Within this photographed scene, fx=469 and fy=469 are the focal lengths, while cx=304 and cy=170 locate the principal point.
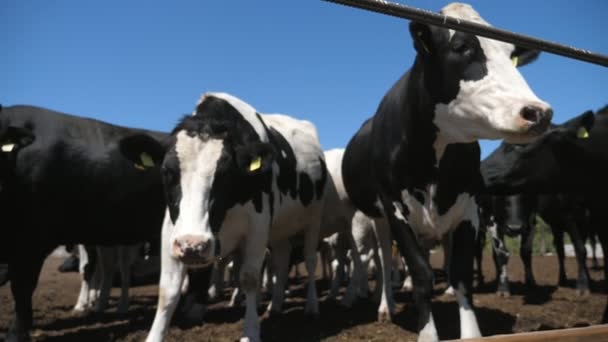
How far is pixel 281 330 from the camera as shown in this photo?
16.3 ft

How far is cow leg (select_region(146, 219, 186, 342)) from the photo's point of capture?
3.76 meters

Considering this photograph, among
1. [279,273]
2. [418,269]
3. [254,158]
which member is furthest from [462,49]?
[279,273]

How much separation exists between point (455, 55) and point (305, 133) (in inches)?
159

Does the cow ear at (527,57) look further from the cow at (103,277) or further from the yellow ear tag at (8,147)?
the cow at (103,277)

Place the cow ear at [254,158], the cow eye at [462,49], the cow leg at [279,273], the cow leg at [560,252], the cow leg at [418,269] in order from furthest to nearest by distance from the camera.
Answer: the cow leg at [560,252], the cow leg at [279,273], the cow ear at [254,158], the cow leg at [418,269], the cow eye at [462,49]

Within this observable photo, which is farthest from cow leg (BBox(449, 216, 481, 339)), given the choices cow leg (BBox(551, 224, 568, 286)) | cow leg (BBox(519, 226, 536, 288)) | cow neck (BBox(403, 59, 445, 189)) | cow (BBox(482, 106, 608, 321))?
cow leg (BBox(551, 224, 568, 286))

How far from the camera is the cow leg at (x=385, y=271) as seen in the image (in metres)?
5.39

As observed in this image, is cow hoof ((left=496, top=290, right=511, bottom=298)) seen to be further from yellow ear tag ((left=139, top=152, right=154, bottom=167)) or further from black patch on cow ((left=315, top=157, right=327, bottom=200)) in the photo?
yellow ear tag ((left=139, top=152, right=154, bottom=167))

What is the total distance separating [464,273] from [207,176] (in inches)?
88.1

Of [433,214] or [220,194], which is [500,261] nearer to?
[433,214]

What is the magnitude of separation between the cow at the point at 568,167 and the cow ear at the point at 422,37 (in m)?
2.19

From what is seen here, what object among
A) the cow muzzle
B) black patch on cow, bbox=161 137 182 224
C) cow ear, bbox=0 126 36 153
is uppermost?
cow ear, bbox=0 126 36 153

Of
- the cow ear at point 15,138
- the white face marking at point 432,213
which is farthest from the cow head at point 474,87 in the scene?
the cow ear at point 15,138

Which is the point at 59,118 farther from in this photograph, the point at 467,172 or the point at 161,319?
the point at 467,172
